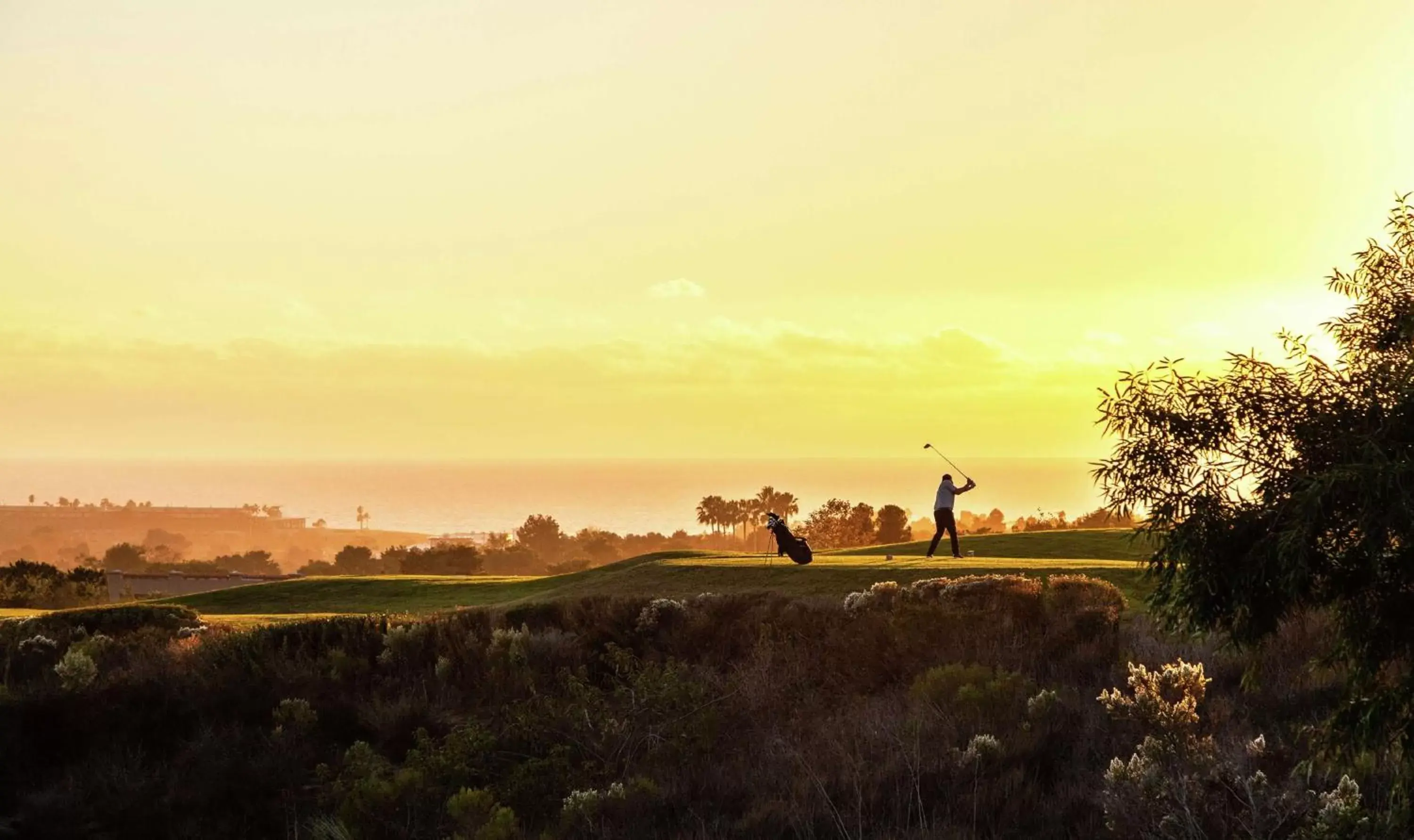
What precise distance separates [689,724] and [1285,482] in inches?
354

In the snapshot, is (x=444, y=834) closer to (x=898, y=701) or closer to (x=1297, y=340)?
(x=898, y=701)

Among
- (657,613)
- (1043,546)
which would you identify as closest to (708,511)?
(1043,546)

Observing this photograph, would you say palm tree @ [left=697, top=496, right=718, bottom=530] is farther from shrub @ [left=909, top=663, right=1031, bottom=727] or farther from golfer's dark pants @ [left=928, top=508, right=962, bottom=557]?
shrub @ [left=909, top=663, right=1031, bottom=727]

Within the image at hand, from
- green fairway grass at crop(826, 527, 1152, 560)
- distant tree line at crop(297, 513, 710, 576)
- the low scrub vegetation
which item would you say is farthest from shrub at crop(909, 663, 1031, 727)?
distant tree line at crop(297, 513, 710, 576)

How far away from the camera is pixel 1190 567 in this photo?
Result: 7512mm

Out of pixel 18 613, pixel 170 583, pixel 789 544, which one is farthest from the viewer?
pixel 170 583

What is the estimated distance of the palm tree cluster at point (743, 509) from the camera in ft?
307

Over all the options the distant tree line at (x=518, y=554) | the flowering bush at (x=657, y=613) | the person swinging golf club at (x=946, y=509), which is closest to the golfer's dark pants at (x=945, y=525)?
the person swinging golf club at (x=946, y=509)

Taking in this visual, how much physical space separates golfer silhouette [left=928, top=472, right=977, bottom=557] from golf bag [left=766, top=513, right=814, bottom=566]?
2.88 metres

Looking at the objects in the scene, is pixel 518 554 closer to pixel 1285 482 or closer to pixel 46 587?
pixel 46 587

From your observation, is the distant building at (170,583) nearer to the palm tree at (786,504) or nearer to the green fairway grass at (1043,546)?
the green fairway grass at (1043,546)

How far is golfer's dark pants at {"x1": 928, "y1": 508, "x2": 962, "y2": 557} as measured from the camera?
2455cm

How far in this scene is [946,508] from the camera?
2447 centimetres

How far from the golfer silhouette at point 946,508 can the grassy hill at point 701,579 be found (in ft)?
2.65
